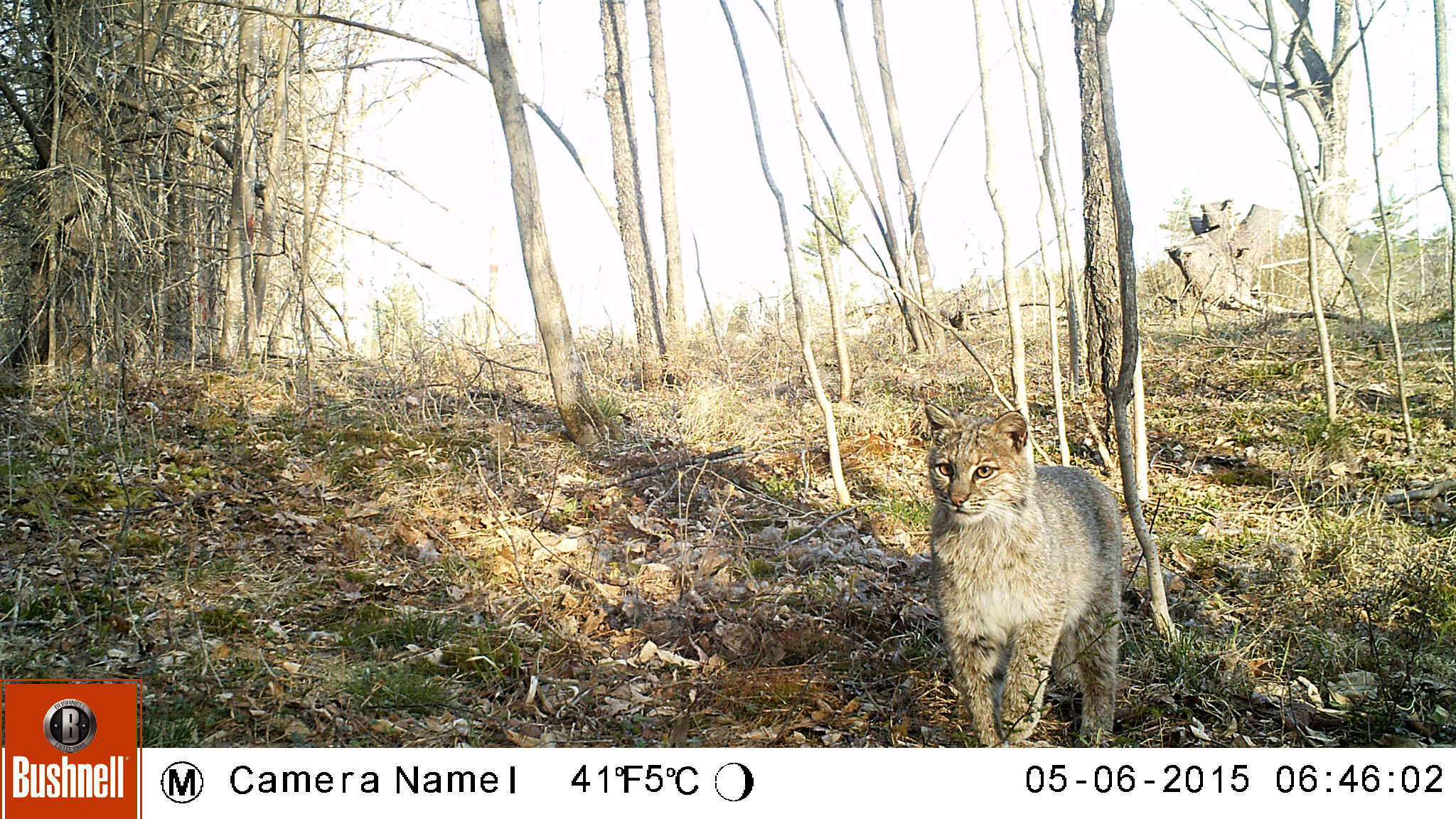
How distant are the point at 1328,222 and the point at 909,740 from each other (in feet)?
46.9

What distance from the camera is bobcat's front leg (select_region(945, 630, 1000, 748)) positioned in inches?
165

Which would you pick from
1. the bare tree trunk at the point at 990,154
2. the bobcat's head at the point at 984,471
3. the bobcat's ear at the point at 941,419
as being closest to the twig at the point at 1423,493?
the bare tree trunk at the point at 990,154

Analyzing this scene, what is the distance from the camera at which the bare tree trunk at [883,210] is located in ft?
42.2

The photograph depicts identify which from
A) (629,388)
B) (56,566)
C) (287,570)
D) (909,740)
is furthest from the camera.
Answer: (629,388)

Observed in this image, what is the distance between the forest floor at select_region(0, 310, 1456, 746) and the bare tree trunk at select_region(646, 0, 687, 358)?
194 inches

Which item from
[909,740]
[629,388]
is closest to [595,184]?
[629,388]

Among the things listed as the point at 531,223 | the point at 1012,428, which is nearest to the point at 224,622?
the point at 1012,428

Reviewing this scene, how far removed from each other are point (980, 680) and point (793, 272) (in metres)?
4.73

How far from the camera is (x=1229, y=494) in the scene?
784cm

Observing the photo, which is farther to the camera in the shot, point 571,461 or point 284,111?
point 284,111

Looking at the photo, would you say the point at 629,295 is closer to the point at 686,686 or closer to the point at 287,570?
the point at 287,570
